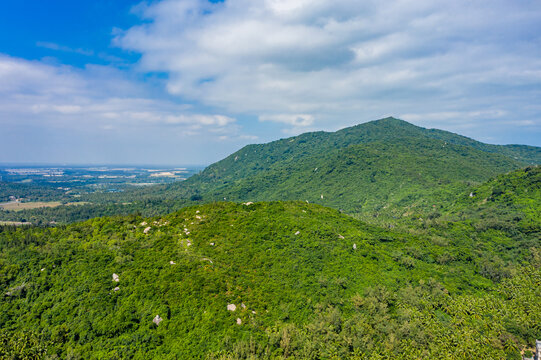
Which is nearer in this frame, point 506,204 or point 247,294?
point 247,294

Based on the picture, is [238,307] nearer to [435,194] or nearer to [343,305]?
[343,305]

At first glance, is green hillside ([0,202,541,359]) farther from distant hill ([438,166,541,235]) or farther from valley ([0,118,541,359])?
distant hill ([438,166,541,235])

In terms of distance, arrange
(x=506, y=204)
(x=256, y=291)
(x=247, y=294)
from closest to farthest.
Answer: (x=247, y=294)
(x=256, y=291)
(x=506, y=204)

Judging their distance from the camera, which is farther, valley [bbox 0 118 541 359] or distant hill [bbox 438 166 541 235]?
distant hill [bbox 438 166 541 235]

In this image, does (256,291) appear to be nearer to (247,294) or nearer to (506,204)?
(247,294)

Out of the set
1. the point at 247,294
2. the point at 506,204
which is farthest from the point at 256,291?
the point at 506,204

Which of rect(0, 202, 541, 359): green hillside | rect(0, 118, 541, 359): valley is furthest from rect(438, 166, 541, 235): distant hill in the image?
rect(0, 202, 541, 359): green hillside

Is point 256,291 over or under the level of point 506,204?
under

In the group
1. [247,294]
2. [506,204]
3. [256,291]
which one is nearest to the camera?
[247,294]
